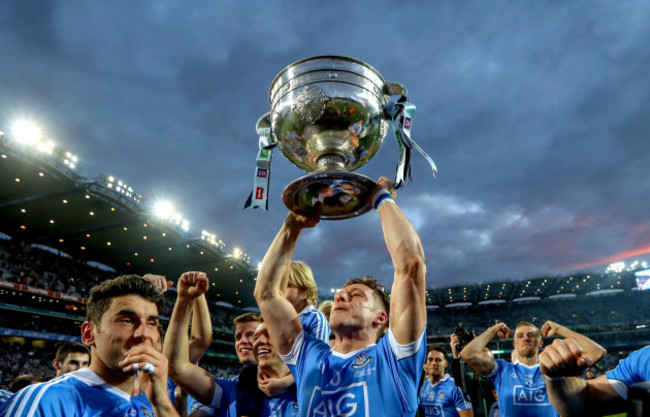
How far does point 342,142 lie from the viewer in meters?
2.19

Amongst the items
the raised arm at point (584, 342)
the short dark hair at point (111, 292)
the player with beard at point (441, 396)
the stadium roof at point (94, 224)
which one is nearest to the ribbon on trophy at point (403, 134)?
the short dark hair at point (111, 292)

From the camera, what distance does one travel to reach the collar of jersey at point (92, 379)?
2021 mm

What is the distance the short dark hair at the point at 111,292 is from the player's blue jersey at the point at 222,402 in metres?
1.29

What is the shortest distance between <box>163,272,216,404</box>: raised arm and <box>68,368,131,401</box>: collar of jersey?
51 centimetres

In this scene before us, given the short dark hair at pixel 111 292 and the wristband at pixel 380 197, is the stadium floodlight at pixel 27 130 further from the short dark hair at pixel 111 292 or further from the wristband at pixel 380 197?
the wristband at pixel 380 197

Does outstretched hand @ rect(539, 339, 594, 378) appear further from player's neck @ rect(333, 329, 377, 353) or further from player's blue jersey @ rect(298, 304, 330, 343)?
player's blue jersey @ rect(298, 304, 330, 343)

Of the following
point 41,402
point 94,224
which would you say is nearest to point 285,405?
point 41,402

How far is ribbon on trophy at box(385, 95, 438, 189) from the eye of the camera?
6.99 feet

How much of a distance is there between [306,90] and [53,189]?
23.8 meters

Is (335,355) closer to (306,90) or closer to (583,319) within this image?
(306,90)

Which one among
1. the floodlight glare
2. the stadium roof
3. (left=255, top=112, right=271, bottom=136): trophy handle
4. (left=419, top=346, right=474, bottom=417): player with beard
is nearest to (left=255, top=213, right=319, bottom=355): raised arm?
(left=255, top=112, right=271, bottom=136): trophy handle

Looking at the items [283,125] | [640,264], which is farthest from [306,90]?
[640,264]

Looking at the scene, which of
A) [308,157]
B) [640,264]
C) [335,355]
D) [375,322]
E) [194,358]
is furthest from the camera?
[640,264]

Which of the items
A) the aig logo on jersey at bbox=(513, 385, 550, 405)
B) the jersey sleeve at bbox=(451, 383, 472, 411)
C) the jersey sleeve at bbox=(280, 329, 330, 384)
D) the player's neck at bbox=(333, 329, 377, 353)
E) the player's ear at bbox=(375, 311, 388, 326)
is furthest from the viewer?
the jersey sleeve at bbox=(451, 383, 472, 411)
